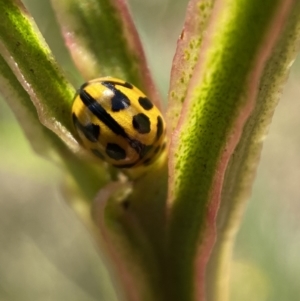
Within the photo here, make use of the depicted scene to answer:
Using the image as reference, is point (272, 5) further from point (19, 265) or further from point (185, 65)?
point (19, 265)

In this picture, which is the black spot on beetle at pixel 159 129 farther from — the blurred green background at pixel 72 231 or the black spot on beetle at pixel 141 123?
the blurred green background at pixel 72 231

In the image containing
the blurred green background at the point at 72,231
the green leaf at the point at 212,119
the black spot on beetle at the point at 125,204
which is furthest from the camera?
the blurred green background at the point at 72,231

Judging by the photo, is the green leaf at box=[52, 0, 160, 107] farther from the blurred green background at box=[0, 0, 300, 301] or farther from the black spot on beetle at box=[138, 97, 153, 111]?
the blurred green background at box=[0, 0, 300, 301]

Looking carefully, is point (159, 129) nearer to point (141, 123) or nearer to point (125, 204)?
point (141, 123)

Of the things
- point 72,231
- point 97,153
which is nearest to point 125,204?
point 97,153

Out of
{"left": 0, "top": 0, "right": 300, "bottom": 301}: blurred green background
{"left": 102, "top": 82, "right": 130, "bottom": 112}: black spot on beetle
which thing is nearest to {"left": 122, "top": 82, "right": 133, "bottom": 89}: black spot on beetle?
{"left": 102, "top": 82, "right": 130, "bottom": 112}: black spot on beetle

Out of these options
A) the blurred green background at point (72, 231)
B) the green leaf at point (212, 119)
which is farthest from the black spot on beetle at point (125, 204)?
the blurred green background at point (72, 231)
